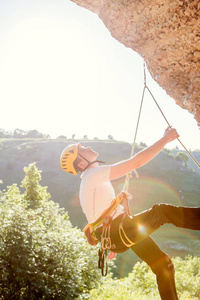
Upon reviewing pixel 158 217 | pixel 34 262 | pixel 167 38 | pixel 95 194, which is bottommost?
pixel 34 262

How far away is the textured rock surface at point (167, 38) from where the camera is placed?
3.50 meters

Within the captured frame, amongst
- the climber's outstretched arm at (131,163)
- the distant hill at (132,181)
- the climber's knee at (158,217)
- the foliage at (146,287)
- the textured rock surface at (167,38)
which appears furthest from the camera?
the distant hill at (132,181)

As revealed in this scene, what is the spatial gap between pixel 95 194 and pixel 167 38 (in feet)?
9.86

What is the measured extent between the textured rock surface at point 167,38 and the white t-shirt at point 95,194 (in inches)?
90.6

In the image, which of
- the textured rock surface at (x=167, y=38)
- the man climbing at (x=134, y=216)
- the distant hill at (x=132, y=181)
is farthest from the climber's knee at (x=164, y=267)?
the distant hill at (x=132, y=181)

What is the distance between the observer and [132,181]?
6762 cm

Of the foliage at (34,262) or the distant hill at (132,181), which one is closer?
the foliage at (34,262)

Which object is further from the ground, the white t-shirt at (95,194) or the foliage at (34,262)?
the white t-shirt at (95,194)

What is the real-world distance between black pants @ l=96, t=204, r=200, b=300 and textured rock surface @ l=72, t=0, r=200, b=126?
2.13m

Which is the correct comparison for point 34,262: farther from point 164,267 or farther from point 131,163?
point 131,163

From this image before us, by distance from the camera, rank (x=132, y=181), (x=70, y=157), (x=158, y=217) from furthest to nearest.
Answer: (x=132, y=181), (x=70, y=157), (x=158, y=217)

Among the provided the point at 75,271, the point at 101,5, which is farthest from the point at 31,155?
the point at 101,5

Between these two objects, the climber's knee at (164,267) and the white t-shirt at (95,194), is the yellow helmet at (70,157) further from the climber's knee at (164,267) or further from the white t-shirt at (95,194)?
the climber's knee at (164,267)

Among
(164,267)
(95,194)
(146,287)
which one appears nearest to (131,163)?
(95,194)
